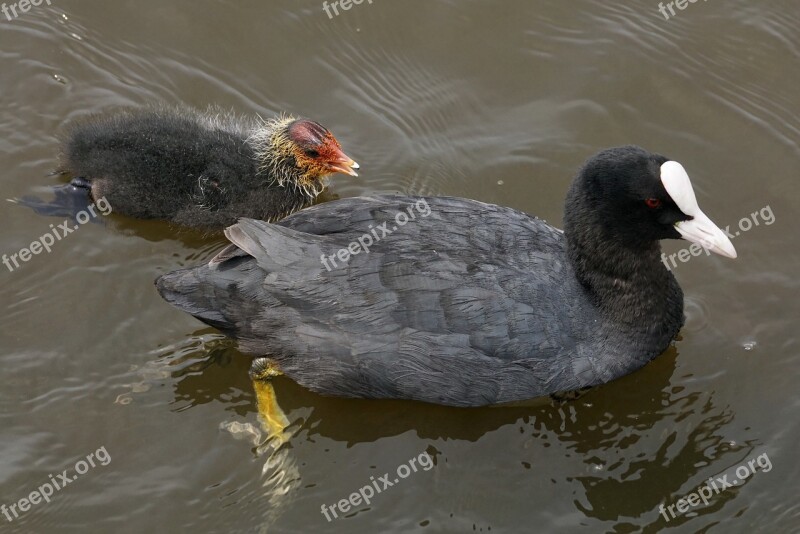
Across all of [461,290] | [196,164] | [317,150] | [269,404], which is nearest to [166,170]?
[196,164]

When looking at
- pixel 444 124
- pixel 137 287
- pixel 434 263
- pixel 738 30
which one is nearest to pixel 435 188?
pixel 444 124

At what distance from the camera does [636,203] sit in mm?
5684

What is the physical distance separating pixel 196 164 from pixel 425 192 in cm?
157

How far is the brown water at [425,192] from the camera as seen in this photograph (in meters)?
5.74

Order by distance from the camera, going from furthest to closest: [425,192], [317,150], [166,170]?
[425,192] → [317,150] → [166,170]

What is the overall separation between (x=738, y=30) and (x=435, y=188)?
278cm

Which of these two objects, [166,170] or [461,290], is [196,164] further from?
[461,290]

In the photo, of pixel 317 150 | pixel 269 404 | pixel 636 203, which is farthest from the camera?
pixel 317 150

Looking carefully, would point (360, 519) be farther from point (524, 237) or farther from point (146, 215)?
point (146, 215)

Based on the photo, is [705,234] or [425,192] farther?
[425,192]

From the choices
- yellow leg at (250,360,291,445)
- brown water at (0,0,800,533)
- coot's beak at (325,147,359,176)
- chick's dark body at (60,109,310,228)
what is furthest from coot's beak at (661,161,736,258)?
chick's dark body at (60,109,310,228)

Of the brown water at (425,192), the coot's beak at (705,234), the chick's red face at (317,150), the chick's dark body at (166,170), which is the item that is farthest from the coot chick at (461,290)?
the chick's red face at (317,150)

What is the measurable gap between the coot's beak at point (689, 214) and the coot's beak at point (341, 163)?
89.2 inches

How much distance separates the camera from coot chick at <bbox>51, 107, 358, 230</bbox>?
6688mm
